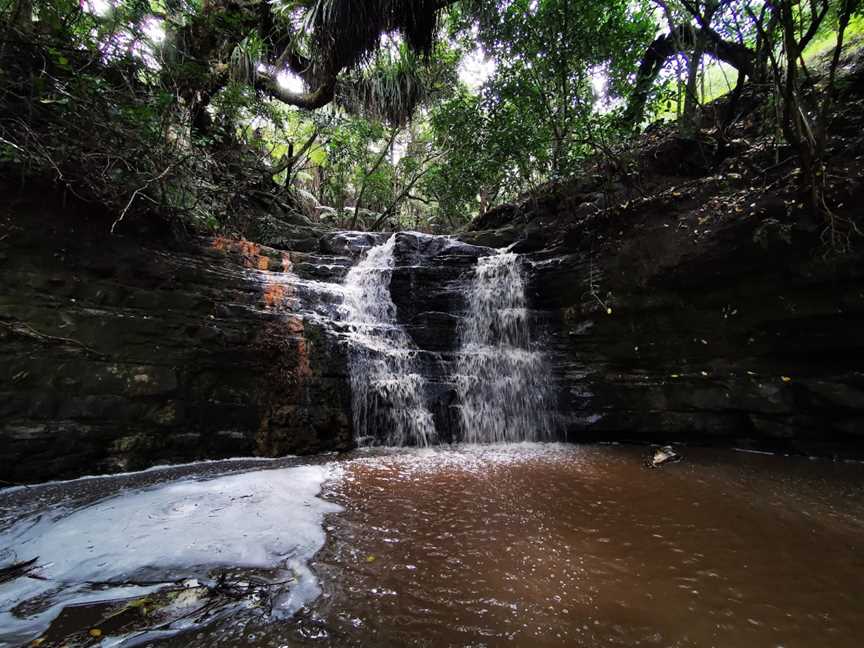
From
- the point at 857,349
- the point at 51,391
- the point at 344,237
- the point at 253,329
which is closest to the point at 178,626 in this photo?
the point at 51,391

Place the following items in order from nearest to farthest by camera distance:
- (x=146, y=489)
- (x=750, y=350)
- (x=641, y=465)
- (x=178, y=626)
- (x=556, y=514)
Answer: (x=178, y=626) → (x=556, y=514) → (x=146, y=489) → (x=641, y=465) → (x=750, y=350)

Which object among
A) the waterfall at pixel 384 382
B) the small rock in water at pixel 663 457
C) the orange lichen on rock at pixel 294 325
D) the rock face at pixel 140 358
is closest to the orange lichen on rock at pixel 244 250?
the rock face at pixel 140 358

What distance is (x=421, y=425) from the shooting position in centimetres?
512

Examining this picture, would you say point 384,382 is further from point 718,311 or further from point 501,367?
point 718,311

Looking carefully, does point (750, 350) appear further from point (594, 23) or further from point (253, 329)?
point (253, 329)

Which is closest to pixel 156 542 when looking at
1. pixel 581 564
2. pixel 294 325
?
pixel 581 564

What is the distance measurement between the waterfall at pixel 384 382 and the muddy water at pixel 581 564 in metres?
1.54

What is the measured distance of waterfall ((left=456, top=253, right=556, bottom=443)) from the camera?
17.6 ft

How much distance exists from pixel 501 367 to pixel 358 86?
27.0 feet

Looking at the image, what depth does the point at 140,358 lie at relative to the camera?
3836 mm

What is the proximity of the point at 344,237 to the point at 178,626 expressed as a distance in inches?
302

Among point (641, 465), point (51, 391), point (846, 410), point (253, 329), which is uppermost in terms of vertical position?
point (253, 329)

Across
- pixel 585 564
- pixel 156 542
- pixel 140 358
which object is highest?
pixel 140 358

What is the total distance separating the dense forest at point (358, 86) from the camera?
11.8ft
